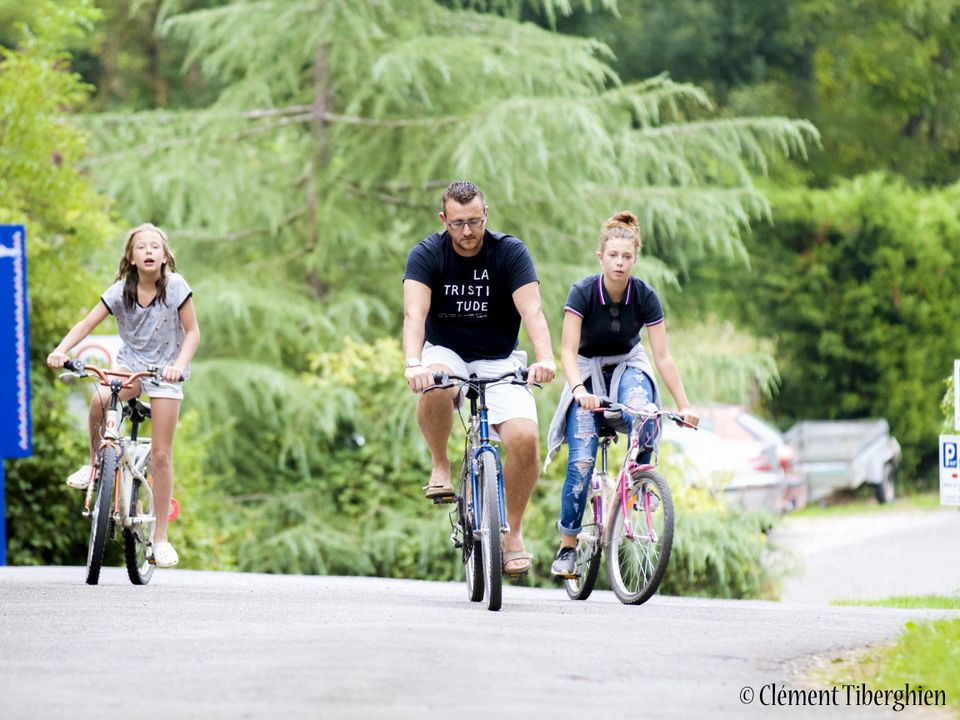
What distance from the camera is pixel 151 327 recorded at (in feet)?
29.7

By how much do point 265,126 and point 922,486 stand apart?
1280cm

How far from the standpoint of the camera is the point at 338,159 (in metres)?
18.8

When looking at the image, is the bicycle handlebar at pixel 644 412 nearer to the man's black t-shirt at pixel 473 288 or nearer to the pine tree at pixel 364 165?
the man's black t-shirt at pixel 473 288

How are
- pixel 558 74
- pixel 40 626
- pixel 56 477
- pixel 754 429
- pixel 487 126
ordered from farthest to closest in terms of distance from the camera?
pixel 754 429, pixel 558 74, pixel 487 126, pixel 56 477, pixel 40 626

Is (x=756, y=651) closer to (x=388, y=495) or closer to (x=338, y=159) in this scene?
(x=388, y=495)

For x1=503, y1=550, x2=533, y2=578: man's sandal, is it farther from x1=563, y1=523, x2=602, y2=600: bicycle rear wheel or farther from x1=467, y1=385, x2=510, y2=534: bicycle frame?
x1=563, y1=523, x2=602, y2=600: bicycle rear wheel

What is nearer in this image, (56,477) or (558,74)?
(56,477)

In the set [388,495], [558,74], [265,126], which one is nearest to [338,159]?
[265,126]

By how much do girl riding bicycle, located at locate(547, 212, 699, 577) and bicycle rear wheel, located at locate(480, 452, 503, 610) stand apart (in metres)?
0.79

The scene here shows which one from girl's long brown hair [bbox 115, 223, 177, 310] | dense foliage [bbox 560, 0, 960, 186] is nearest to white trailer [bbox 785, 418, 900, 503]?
dense foliage [bbox 560, 0, 960, 186]

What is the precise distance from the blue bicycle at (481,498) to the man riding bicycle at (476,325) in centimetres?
10

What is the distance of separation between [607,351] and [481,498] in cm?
131

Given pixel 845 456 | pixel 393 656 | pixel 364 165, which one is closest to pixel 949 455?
pixel 393 656

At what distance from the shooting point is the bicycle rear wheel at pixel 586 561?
891cm
